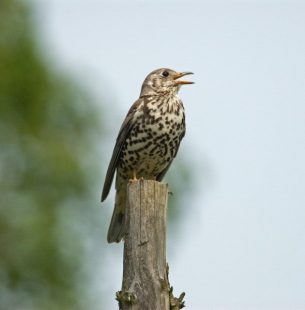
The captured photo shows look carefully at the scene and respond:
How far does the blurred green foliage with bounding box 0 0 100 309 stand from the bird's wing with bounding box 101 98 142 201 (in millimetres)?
8200

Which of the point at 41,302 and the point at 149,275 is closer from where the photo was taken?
the point at 149,275

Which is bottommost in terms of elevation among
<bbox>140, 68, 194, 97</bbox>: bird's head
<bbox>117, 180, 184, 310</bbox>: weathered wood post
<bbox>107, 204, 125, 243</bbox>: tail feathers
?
<bbox>117, 180, 184, 310</bbox>: weathered wood post

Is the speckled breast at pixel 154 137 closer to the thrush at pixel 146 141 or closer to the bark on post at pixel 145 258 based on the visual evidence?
the thrush at pixel 146 141

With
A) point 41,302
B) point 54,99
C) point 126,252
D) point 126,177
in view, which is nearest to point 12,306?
point 41,302

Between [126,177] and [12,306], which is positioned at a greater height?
[12,306]

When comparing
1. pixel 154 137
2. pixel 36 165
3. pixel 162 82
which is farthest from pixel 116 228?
pixel 36 165

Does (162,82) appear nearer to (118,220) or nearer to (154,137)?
(154,137)

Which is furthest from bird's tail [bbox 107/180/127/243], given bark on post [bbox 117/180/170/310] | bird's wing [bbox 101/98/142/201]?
bark on post [bbox 117/180/170/310]

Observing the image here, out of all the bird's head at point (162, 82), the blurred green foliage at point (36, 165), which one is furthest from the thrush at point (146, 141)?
the blurred green foliage at point (36, 165)

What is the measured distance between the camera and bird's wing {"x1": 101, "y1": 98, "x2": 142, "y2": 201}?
10.1 m

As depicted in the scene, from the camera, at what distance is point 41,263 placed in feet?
64.0

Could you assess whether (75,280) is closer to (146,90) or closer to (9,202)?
(9,202)

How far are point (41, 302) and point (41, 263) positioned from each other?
29.9 inches

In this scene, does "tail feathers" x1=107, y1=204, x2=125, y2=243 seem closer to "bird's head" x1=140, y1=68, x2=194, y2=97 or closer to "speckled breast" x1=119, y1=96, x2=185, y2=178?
"speckled breast" x1=119, y1=96, x2=185, y2=178
